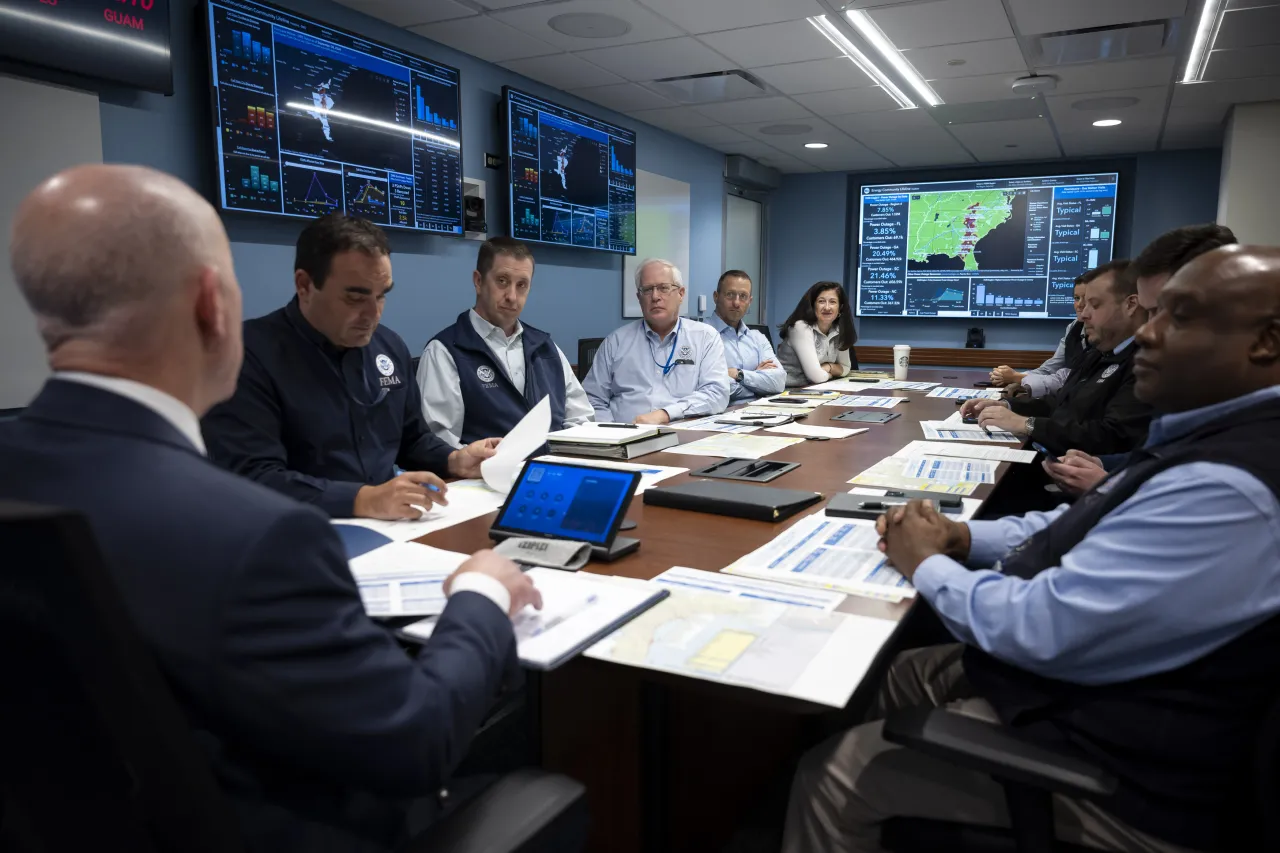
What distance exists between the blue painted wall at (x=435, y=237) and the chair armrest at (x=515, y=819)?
1.65 metres

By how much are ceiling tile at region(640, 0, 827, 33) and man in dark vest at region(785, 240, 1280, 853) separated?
9.80 feet

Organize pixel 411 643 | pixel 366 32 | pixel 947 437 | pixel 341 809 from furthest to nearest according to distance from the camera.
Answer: pixel 366 32 < pixel 947 437 < pixel 411 643 < pixel 341 809

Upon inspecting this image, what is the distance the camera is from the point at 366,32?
3.79m

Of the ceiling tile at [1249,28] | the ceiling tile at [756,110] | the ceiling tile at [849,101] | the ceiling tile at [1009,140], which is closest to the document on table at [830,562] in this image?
the ceiling tile at [1249,28]

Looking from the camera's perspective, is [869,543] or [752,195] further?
[752,195]

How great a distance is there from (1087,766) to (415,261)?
383cm

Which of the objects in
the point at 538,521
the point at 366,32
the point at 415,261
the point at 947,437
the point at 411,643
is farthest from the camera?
the point at 415,261

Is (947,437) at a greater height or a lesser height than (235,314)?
lesser

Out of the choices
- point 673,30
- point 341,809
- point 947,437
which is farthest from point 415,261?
point 341,809

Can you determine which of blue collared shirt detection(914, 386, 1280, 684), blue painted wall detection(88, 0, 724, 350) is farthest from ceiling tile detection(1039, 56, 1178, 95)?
blue collared shirt detection(914, 386, 1280, 684)

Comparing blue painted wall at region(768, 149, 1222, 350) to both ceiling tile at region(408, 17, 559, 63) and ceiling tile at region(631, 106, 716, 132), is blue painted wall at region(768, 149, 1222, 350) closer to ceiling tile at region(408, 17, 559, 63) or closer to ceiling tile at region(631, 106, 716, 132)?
ceiling tile at region(631, 106, 716, 132)

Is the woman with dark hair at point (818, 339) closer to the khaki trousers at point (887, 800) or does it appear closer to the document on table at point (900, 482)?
the document on table at point (900, 482)

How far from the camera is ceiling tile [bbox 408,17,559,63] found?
3910 millimetres

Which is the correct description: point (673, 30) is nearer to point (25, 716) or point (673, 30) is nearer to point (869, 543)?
point (869, 543)
